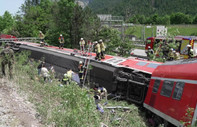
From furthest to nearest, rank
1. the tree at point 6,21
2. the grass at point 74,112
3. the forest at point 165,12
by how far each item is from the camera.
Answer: the forest at point 165,12 → the tree at point 6,21 → the grass at point 74,112

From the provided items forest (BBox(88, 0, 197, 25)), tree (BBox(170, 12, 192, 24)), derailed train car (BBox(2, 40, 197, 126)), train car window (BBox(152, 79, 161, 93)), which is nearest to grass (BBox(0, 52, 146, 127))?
derailed train car (BBox(2, 40, 197, 126))

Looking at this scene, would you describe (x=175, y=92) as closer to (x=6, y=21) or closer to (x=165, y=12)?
(x=6, y=21)

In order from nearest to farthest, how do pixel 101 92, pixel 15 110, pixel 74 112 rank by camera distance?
pixel 74 112
pixel 15 110
pixel 101 92

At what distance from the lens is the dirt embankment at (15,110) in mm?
4667

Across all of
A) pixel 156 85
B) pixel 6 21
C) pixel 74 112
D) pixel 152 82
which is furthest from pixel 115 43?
pixel 6 21

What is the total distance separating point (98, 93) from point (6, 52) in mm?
4839

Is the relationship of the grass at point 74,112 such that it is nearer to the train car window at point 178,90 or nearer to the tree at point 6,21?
the train car window at point 178,90

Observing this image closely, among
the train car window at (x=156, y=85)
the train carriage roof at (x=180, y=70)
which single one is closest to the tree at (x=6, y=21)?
the train car window at (x=156, y=85)

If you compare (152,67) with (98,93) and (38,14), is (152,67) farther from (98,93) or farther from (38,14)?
(38,14)

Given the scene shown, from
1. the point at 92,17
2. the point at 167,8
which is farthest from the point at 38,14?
the point at 167,8

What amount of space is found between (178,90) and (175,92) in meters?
0.15

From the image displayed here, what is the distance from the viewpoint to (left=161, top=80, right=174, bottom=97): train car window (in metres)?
6.55

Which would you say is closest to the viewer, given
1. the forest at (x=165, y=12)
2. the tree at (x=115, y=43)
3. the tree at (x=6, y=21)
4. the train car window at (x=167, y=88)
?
the train car window at (x=167, y=88)

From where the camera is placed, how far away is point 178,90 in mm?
6086
